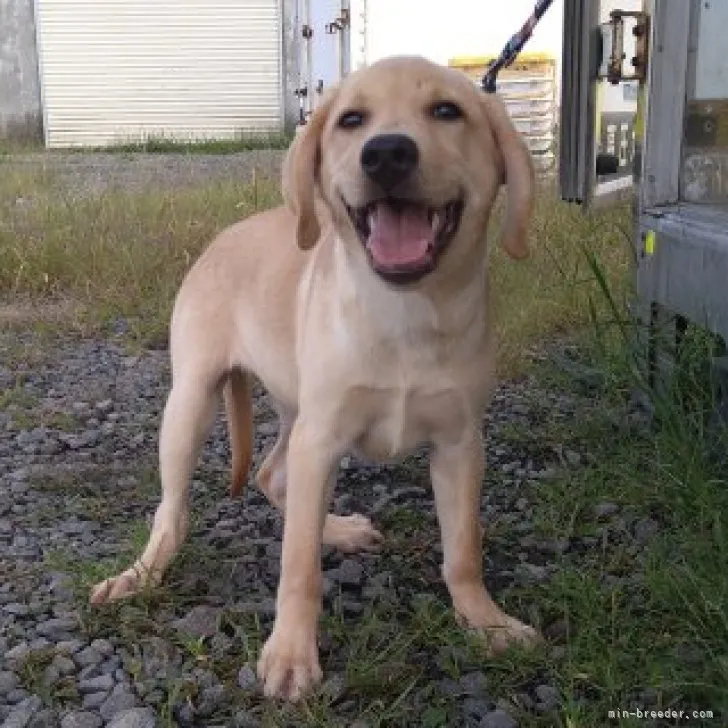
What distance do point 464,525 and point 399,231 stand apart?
0.69m

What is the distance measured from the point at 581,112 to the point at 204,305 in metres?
1.77

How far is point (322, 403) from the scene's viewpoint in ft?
7.72

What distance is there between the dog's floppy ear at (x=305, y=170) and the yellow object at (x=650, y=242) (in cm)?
139

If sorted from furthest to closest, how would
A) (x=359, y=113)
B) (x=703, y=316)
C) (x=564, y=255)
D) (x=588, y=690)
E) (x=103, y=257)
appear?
(x=103, y=257)
(x=564, y=255)
(x=703, y=316)
(x=359, y=113)
(x=588, y=690)

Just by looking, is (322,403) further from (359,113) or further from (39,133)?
(39,133)

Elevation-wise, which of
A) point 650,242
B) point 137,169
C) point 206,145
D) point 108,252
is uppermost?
point 650,242

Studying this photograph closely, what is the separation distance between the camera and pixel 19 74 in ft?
55.9

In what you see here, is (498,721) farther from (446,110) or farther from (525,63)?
(525,63)

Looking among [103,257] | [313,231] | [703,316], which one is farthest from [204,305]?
[103,257]

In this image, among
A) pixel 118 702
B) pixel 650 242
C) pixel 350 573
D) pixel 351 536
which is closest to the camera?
pixel 118 702

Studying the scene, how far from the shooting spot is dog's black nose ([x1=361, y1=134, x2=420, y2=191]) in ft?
6.88

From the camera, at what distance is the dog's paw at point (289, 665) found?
7.12 ft

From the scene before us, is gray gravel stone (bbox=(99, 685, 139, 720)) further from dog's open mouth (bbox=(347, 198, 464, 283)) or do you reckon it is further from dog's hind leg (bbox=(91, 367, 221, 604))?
dog's open mouth (bbox=(347, 198, 464, 283))

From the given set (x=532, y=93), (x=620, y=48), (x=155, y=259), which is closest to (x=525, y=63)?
(x=532, y=93)
